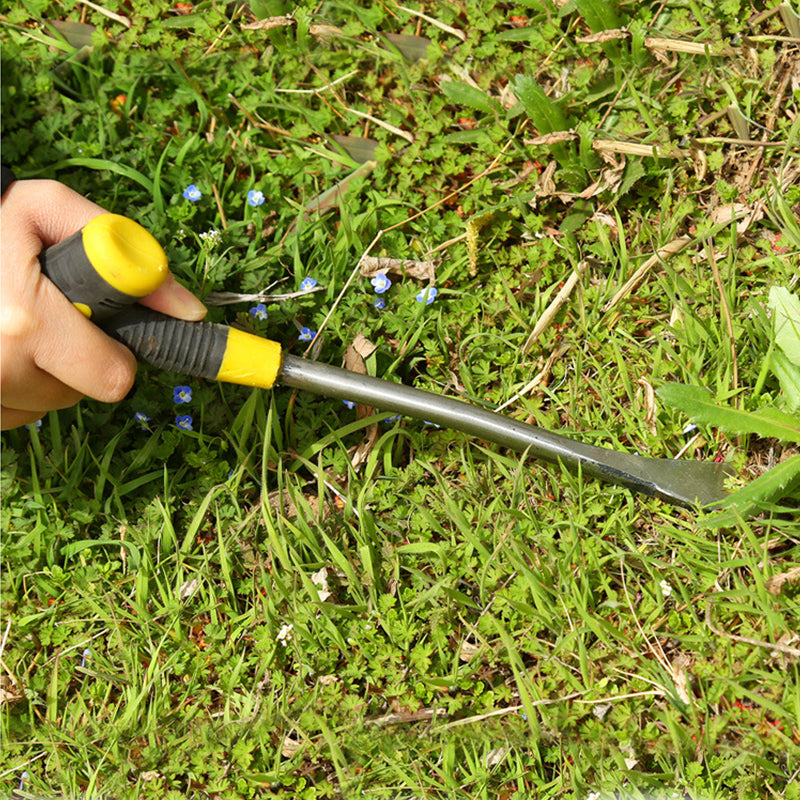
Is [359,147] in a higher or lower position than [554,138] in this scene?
lower

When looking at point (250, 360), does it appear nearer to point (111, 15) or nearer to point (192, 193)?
point (192, 193)

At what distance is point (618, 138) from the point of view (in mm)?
2799

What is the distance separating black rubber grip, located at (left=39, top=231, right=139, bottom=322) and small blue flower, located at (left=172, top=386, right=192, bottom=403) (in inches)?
23.7

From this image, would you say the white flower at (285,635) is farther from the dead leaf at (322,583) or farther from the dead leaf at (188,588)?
the dead leaf at (188,588)

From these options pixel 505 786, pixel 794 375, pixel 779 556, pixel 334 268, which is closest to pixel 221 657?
pixel 505 786

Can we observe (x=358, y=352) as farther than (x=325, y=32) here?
No

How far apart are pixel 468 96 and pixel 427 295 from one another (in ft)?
2.36

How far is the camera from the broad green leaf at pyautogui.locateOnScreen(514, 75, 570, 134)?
107 inches

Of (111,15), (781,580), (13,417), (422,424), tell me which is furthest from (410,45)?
(781,580)

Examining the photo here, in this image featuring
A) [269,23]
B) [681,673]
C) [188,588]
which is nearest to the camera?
[681,673]

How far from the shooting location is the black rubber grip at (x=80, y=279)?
2.05 m

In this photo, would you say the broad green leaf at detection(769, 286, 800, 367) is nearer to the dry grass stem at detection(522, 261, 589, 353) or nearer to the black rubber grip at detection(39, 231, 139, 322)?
the dry grass stem at detection(522, 261, 589, 353)

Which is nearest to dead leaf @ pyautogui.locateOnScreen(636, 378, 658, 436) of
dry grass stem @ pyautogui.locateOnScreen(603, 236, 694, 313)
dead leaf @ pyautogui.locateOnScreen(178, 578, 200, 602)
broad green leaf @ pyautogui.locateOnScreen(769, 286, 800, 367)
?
dry grass stem @ pyautogui.locateOnScreen(603, 236, 694, 313)

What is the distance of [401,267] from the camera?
286 centimetres
